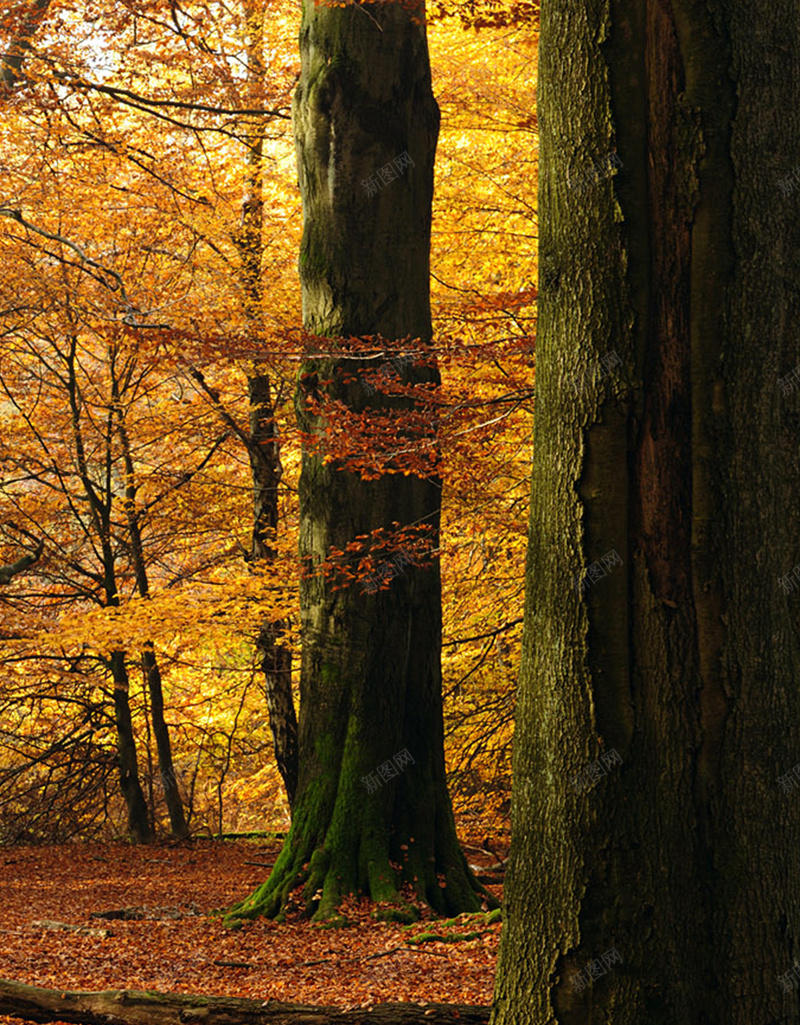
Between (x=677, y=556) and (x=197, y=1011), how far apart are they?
7.58ft

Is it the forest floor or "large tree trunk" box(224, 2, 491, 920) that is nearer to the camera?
the forest floor

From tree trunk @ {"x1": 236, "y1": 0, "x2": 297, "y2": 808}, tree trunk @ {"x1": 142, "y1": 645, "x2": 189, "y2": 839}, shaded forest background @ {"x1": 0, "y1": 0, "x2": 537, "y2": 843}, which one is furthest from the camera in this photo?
tree trunk @ {"x1": 142, "y1": 645, "x2": 189, "y2": 839}

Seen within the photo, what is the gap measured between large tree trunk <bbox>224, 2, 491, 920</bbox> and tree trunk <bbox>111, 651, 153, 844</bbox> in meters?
5.44

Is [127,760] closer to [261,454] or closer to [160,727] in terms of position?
[160,727]

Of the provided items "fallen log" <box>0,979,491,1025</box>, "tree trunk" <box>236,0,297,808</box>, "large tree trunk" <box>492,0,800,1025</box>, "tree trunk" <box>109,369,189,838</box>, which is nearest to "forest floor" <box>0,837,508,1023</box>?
"fallen log" <box>0,979,491,1025</box>

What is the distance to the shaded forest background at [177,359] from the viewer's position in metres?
9.47

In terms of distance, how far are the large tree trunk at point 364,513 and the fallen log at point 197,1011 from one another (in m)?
2.92

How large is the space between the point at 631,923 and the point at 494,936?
2908 mm

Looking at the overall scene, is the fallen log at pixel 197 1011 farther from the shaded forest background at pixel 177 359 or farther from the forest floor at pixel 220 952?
the shaded forest background at pixel 177 359

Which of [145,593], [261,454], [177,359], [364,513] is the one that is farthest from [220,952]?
[261,454]

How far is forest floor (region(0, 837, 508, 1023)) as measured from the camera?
179 inches

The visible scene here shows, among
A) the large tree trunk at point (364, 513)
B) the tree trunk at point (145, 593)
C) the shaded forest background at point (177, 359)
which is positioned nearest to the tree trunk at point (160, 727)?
the tree trunk at point (145, 593)

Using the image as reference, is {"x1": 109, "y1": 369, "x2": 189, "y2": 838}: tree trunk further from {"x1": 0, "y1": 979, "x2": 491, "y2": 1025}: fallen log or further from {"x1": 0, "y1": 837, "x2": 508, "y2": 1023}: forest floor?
{"x1": 0, "y1": 979, "x2": 491, "y2": 1025}: fallen log

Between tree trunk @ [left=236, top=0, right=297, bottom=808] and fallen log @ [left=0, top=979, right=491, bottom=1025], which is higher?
tree trunk @ [left=236, top=0, right=297, bottom=808]
